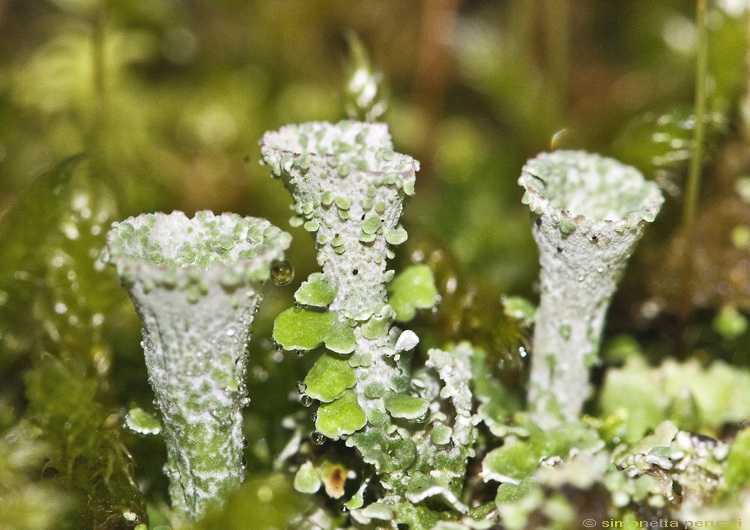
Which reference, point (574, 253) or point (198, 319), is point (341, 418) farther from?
point (574, 253)

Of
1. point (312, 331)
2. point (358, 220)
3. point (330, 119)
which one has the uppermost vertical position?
point (358, 220)

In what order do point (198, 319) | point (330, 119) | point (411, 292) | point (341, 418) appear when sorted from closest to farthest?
point (198, 319), point (341, 418), point (411, 292), point (330, 119)

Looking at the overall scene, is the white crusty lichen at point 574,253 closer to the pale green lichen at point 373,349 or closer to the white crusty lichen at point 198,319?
the pale green lichen at point 373,349

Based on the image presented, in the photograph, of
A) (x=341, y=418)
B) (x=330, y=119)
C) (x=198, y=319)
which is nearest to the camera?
(x=198, y=319)

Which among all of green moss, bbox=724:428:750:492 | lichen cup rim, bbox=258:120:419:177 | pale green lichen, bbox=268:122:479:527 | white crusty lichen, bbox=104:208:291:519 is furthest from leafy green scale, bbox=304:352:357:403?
green moss, bbox=724:428:750:492

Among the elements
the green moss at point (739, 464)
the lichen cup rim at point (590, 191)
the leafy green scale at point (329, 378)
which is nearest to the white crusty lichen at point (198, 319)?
the leafy green scale at point (329, 378)

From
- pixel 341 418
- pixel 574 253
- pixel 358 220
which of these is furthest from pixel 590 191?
pixel 341 418

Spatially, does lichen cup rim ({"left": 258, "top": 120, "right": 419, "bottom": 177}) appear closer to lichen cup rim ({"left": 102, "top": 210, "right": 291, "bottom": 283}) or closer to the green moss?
lichen cup rim ({"left": 102, "top": 210, "right": 291, "bottom": 283})
